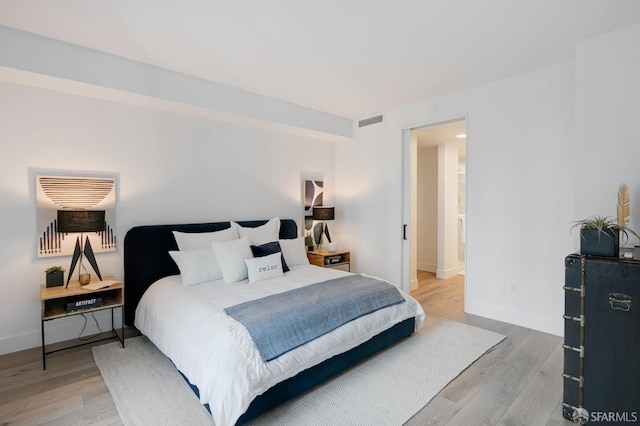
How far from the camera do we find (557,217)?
3238 mm

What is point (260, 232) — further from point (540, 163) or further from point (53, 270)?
point (540, 163)

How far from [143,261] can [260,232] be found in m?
1.33

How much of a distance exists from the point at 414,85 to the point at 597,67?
1642 millimetres

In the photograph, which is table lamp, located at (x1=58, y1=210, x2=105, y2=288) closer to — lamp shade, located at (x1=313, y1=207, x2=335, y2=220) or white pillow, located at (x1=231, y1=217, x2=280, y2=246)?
white pillow, located at (x1=231, y1=217, x2=280, y2=246)

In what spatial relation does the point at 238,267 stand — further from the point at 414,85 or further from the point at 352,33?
the point at 414,85

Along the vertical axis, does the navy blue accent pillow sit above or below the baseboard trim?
above

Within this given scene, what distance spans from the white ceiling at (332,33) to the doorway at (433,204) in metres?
1.47

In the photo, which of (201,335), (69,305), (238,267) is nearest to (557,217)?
(238,267)

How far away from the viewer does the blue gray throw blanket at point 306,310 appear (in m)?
2.10

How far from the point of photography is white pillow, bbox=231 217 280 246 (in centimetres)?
395

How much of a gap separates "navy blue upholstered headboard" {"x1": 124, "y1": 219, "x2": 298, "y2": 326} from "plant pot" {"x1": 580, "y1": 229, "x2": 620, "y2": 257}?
144 inches

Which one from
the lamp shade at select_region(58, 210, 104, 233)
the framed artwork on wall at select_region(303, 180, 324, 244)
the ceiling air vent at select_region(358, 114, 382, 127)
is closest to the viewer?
the lamp shade at select_region(58, 210, 104, 233)

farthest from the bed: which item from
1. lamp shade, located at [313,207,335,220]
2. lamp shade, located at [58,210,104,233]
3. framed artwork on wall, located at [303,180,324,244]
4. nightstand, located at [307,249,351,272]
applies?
framed artwork on wall, located at [303,180,324,244]

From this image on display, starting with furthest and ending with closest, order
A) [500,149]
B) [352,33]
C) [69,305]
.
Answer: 1. [500,149]
2. [69,305]
3. [352,33]
